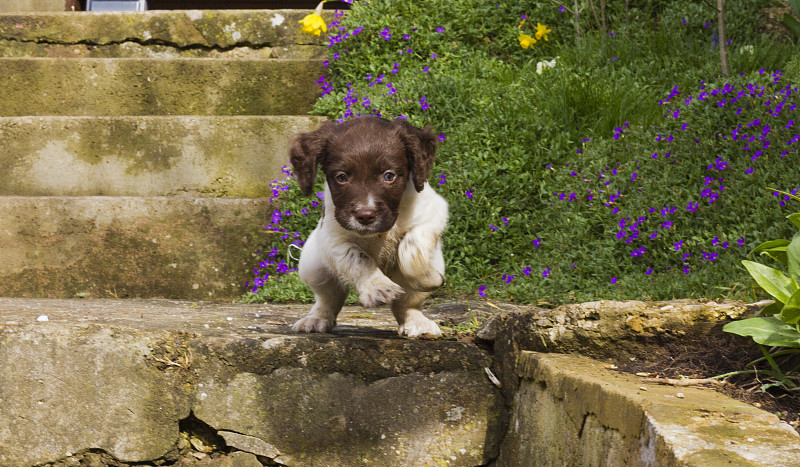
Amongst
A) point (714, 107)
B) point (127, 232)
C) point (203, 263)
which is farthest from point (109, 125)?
point (714, 107)

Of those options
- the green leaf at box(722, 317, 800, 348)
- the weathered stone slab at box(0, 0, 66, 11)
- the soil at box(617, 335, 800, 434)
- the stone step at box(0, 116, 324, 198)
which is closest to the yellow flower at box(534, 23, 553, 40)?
the stone step at box(0, 116, 324, 198)

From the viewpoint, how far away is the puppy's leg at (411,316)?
3053 mm

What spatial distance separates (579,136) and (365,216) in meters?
2.78

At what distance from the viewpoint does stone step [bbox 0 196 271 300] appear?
15.7ft

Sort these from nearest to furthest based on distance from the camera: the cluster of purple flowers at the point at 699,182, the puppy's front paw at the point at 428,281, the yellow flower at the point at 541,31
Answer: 1. the puppy's front paw at the point at 428,281
2. the cluster of purple flowers at the point at 699,182
3. the yellow flower at the point at 541,31

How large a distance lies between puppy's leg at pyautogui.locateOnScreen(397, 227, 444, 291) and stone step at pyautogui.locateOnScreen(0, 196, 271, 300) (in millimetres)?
2140

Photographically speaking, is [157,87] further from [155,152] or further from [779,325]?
[779,325]

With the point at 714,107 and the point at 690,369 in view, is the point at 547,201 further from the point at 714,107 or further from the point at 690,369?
the point at 690,369

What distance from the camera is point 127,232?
4797 millimetres

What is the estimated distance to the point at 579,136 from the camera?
5105 mm

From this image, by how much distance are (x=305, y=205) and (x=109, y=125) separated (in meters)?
1.65

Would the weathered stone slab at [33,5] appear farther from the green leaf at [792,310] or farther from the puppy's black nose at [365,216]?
the green leaf at [792,310]

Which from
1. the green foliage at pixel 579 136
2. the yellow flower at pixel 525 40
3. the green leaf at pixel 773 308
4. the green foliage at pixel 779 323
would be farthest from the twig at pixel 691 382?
the yellow flower at pixel 525 40

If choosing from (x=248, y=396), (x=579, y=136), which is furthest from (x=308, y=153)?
(x=579, y=136)
